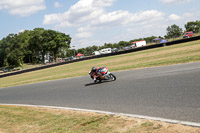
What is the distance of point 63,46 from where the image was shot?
9069 centimetres

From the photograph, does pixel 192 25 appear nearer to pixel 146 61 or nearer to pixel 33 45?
pixel 33 45

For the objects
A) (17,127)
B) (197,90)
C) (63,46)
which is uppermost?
(63,46)

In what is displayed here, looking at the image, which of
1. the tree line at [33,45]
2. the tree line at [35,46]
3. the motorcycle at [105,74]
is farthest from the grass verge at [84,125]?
the tree line at [33,45]

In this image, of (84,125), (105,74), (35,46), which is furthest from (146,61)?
(35,46)

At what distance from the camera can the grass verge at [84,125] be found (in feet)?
16.1

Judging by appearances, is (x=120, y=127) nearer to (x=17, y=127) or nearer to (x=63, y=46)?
(x=17, y=127)

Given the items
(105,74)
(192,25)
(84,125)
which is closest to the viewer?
(84,125)

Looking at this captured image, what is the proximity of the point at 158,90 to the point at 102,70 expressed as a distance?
19.3 feet

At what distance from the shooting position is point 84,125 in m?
6.08

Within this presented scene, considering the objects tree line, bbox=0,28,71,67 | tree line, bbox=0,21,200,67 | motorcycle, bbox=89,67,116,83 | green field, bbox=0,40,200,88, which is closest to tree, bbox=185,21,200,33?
tree line, bbox=0,21,200,67

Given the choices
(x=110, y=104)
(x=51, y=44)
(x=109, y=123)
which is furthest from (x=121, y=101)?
(x=51, y=44)

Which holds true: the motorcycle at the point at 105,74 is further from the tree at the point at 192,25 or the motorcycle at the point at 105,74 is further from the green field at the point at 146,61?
the tree at the point at 192,25

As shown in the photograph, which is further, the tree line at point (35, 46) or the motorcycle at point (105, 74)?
the tree line at point (35, 46)

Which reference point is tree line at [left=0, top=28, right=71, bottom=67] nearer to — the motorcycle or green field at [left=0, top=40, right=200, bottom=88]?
green field at [left=0, top=40, right=200, bottom=88]
